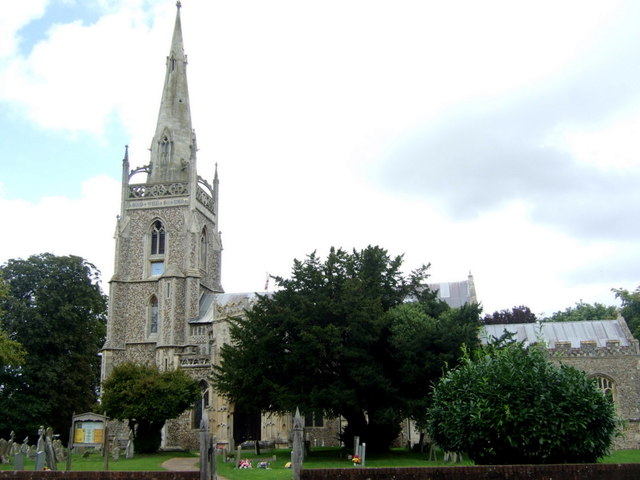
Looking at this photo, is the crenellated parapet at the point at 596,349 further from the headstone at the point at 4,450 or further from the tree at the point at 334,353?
the headstone at the point at 4,450

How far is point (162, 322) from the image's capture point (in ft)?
148

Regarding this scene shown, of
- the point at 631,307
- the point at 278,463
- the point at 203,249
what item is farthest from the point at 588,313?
the point at 278,463

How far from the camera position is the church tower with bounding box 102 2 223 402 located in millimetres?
45312

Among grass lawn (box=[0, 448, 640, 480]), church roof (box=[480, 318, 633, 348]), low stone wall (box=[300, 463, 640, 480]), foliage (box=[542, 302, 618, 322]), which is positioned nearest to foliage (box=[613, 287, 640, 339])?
foliage (box=[542, 302, 618, 322])

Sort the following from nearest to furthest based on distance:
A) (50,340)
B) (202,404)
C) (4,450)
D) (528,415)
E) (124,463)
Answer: (528,415) < (4,450) < (124,463) < (202,404) < (50,340)

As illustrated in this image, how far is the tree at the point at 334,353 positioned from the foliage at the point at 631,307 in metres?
26.6

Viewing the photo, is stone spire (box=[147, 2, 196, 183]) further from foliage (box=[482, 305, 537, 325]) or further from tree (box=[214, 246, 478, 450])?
foliage (box=[482, 305, 537, 325])

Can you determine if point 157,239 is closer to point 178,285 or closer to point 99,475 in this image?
point 178,285

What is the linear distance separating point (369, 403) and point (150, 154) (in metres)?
29.7

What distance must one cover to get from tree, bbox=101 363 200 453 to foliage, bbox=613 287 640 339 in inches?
1306

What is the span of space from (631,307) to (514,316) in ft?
30.6

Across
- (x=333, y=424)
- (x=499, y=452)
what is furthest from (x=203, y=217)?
(x=499, y=452)

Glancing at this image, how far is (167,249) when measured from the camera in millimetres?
47531

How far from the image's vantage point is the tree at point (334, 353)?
28.4 meters
